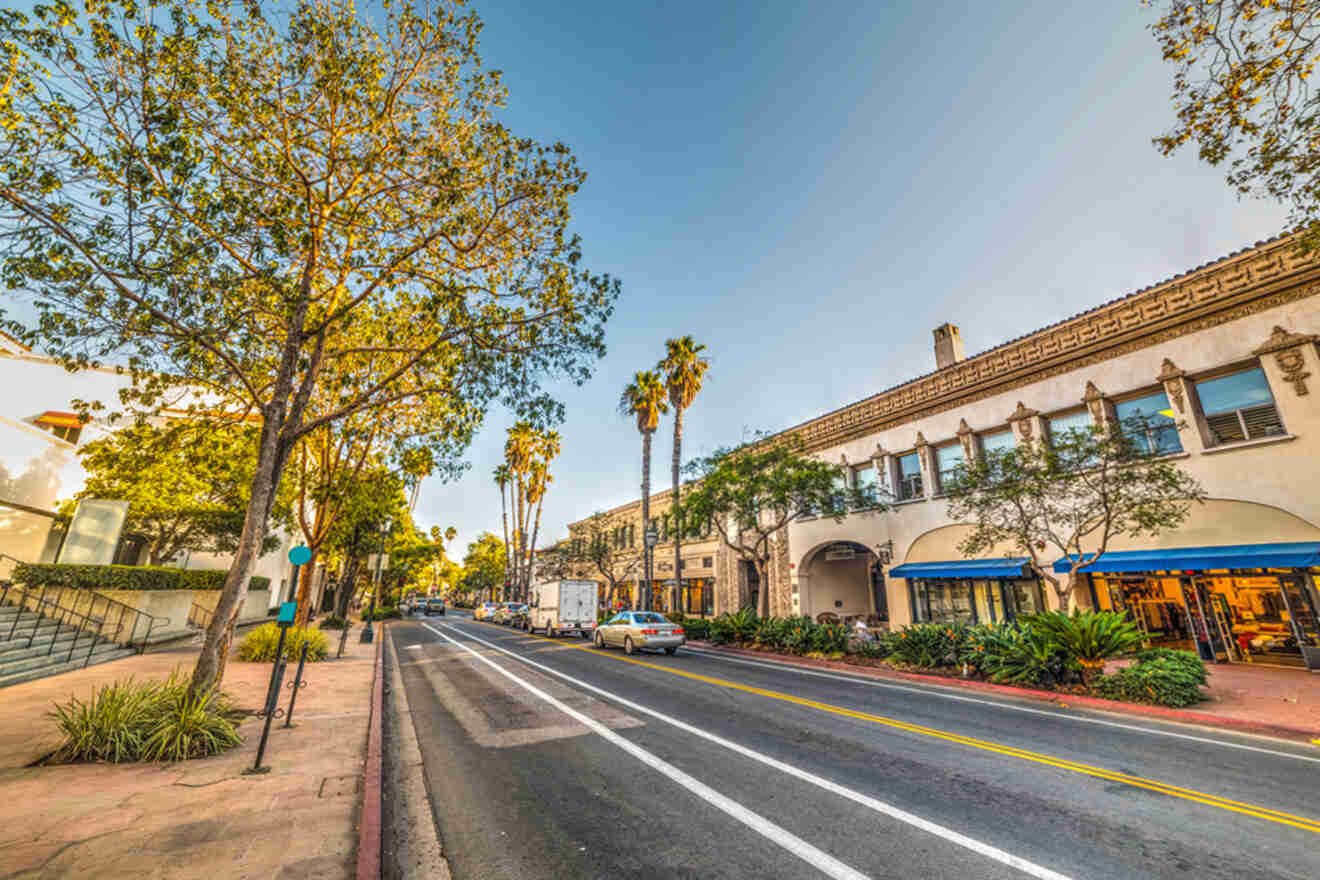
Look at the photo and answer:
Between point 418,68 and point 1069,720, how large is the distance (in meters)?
15.8

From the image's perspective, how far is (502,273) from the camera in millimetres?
10195

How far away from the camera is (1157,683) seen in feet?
31.0

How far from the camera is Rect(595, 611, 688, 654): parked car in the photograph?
17.6 meters

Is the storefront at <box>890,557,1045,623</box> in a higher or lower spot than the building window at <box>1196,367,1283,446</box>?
lower

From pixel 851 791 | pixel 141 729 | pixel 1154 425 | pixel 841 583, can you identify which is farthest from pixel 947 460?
pixel 141 729

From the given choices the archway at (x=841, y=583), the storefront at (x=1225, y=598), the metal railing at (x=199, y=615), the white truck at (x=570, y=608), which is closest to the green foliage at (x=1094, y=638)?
the storefront at (x=1225, y=598)

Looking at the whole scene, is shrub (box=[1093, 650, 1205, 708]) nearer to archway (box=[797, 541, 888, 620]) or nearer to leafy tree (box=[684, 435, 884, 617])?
leafy tree (box=[684, 435, 884, 617])

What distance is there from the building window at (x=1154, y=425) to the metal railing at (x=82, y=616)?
2733 cm

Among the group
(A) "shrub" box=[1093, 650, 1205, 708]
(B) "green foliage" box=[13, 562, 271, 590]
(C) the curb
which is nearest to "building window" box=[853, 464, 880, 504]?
(C) the curb

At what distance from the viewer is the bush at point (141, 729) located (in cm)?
569

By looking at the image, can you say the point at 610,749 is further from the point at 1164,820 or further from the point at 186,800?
the point at 1164,820

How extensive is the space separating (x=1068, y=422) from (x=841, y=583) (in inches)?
502

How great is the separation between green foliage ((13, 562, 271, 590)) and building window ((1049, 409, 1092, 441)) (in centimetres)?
2382

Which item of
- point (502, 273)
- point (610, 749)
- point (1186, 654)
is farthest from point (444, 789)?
point (1186, 654)
